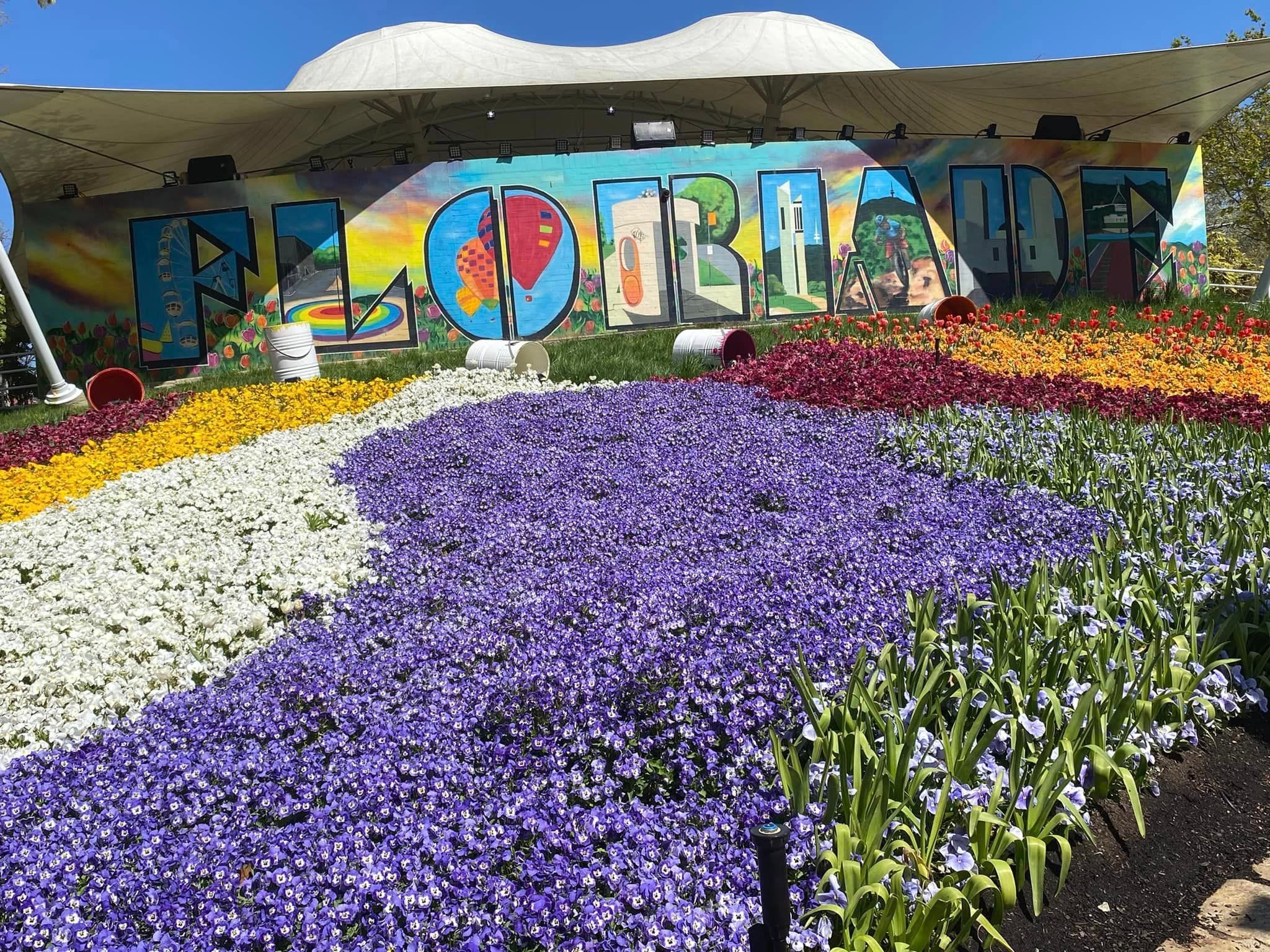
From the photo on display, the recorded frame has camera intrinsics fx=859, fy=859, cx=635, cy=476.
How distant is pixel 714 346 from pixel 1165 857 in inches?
363

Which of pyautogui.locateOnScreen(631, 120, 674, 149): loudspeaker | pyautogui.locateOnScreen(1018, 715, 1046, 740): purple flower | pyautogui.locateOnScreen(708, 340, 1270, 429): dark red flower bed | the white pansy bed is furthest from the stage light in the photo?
pyautogui.locateOnScreen(1018, 715, 1046, 740): purple flower

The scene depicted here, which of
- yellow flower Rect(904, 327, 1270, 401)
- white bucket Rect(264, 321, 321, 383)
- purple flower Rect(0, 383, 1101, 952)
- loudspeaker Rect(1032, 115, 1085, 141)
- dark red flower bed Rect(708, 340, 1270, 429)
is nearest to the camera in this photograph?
purple flower Rect(0, 383, 1101, 952)

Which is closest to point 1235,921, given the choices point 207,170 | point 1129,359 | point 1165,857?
point 1165,857

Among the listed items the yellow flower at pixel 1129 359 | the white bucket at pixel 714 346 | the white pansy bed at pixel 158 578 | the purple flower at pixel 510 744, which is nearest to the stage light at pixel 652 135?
the white bucket at pixel 714 346

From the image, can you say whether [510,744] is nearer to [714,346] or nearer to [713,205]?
[714,346]

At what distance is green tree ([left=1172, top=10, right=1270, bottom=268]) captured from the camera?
95.4 ft

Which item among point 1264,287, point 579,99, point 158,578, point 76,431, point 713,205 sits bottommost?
point 158,578

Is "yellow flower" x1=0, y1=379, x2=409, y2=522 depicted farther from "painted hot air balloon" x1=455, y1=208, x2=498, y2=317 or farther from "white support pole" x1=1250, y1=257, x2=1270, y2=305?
"white support pole" x1=1250, y1=257, x2=1270, y2=305

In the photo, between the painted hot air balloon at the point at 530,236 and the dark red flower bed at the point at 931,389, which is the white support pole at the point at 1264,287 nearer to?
the dark red flower bed at the point at 931,389

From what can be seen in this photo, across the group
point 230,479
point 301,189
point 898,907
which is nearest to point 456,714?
point 898,907

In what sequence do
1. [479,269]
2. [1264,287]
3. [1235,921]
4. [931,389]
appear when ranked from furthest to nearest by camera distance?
1. [1264,287]
2. [479,269]
3. [931,389]
4. [1235,921]

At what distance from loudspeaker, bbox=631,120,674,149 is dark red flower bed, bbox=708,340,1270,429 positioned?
819 centimetres

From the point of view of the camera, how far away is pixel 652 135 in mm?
17297

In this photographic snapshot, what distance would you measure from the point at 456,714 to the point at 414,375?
977cm
